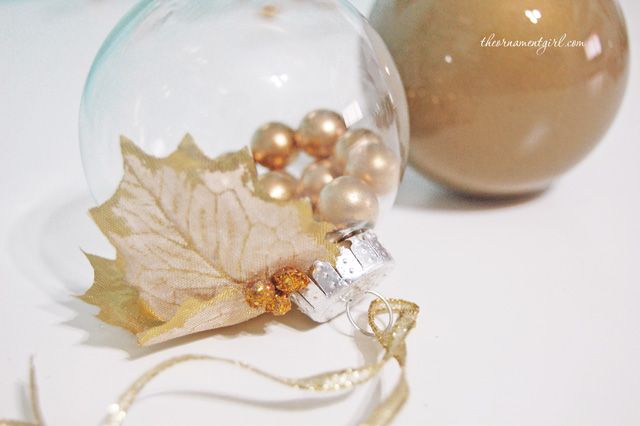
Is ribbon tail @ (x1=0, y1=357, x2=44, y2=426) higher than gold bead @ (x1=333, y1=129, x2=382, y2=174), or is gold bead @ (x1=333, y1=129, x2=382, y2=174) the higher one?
ribbon tail @ (x1=0, y1=357, x2=44, y2=426)

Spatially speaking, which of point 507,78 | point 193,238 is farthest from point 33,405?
point 507,78

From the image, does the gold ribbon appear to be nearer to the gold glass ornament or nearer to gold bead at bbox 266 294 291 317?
gold bead at bbox 266 294 291 317

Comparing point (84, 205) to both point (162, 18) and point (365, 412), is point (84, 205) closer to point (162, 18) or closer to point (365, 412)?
point (162, 18)

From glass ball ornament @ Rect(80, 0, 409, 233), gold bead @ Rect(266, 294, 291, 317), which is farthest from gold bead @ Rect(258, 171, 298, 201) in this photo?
gold bead @ Rect(266, 294, 291, 317)

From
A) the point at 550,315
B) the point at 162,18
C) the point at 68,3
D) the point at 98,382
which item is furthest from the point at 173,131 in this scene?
the point at 68,3

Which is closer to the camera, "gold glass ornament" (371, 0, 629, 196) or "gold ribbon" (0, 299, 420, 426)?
"gold ribbon" (0, 299, 420, 426)
